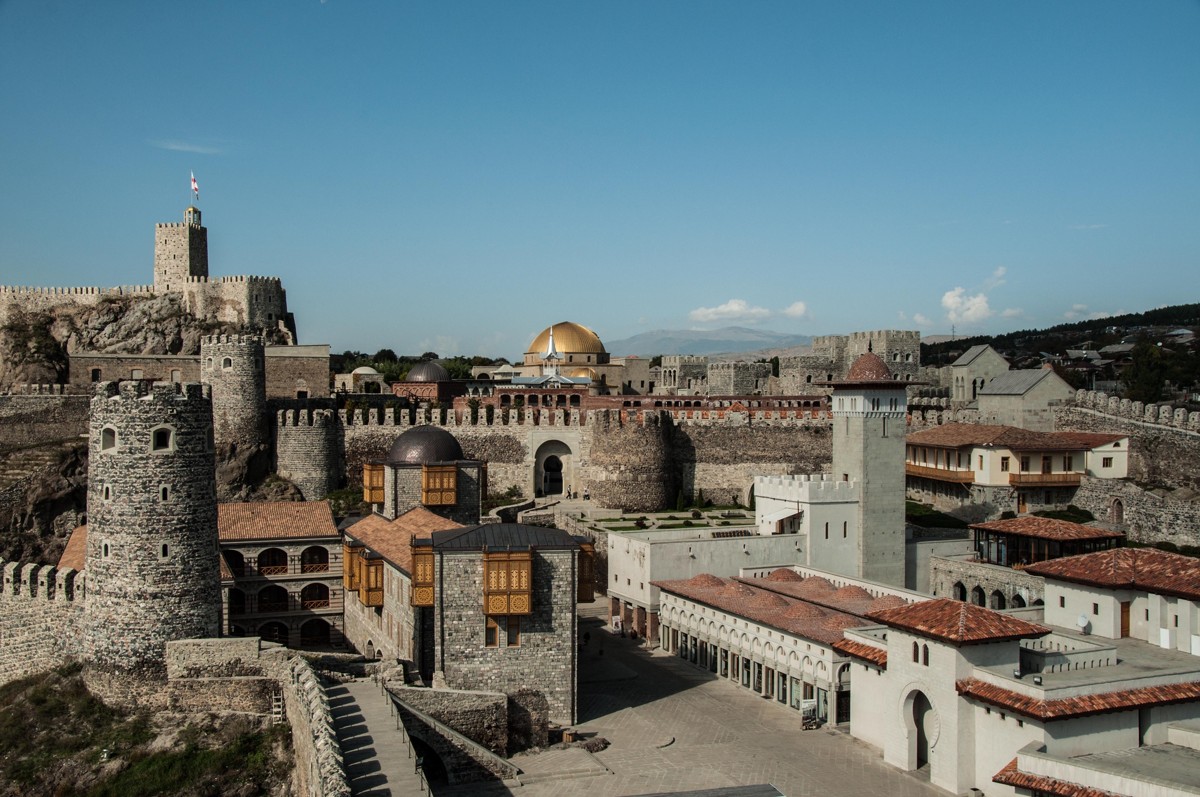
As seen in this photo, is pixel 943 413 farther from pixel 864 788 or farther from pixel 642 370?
pixel 864 788

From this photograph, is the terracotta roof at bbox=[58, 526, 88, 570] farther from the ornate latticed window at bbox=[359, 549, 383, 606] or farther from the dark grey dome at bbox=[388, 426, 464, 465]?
→ the dark grey dome at bbox=[388, 426, 464, 465]

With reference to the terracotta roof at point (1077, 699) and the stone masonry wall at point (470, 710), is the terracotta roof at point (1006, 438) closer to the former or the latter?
the terracotta roof at point (1077, 699)

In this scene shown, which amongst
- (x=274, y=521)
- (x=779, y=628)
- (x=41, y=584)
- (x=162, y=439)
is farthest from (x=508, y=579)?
(x=274, y=521)

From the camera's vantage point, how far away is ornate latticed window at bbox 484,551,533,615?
19.8 meters

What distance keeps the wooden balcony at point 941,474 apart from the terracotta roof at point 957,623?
1627cm

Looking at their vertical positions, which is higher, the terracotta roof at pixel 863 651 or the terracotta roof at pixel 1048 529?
the terracotta roof at pixel 1048 529

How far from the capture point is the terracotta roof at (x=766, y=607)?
2189cm

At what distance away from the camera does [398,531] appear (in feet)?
80.1

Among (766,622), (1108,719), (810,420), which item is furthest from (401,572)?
(810,420)

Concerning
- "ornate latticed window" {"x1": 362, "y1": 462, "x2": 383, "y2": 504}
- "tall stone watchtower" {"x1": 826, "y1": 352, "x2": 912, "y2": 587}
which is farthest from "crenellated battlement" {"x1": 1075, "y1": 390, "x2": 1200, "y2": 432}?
"ornate latticed window" {"x1": 362, "y1": 462, "x2": 383, "y2": 504}

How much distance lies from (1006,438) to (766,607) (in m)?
13.8

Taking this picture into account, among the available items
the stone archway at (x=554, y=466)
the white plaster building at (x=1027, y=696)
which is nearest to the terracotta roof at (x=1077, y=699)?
the white plaster building at (x=1027, y=696)

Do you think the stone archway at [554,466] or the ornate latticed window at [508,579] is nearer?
the ornate latticed window at [508,579]

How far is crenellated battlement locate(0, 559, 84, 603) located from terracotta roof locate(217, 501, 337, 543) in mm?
5069
